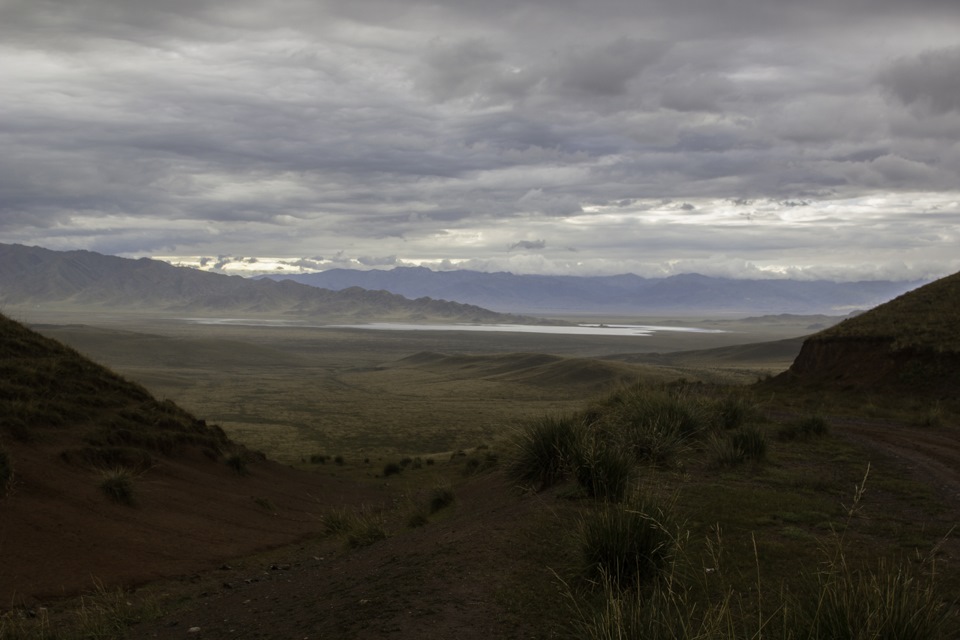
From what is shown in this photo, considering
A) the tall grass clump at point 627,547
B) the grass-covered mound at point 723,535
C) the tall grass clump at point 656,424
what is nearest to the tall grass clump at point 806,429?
the grass-covered mound at point 723,535

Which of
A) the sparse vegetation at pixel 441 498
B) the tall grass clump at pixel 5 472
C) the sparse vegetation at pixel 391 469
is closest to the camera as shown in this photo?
the tall grass clump at pixel 5 472

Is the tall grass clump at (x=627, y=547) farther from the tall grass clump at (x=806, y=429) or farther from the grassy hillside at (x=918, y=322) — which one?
the grassy hillside at (x=918, y=322)

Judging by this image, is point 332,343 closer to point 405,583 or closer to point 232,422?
point 232,422

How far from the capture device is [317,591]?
793 centimetres

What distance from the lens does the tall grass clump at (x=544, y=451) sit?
35.0 ft

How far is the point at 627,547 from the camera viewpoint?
661cm

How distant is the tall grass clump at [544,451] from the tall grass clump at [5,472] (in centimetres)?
768

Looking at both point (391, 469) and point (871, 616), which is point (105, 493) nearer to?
point (391, 469)

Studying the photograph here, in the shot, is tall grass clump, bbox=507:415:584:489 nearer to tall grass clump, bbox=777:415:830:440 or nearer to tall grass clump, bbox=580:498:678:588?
tall grass clump, bbox=580:498:678:588

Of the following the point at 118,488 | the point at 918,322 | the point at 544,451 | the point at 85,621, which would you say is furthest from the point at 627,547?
the point at 918,322

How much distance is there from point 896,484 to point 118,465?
13869 mm

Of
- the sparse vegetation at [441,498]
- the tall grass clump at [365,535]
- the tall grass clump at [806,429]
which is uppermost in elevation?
the tall grass clump at [806,429]

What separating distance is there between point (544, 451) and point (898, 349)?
1847 centimetres

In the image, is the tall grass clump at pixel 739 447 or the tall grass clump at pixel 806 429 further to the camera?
the tall grass clump at pixel 806 429
